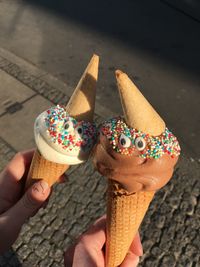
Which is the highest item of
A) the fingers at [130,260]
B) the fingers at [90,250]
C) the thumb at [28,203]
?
the thumb at [28,203]

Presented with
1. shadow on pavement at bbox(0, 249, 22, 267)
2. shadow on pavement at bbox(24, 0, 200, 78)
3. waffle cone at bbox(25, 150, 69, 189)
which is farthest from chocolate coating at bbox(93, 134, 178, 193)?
shadow on pavement at bbox(24, 0, 200, 78)

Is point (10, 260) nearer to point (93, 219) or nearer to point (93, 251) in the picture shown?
point (93, 219)

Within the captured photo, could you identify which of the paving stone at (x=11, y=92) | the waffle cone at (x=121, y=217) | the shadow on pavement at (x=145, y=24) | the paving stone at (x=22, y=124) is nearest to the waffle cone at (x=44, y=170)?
the waffle cone at (x=121, y=217)

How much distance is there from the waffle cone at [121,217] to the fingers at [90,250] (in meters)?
0.06

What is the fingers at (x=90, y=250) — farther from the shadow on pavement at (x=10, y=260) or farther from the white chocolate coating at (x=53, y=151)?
the shadow on pavement at (x=10, y=260)

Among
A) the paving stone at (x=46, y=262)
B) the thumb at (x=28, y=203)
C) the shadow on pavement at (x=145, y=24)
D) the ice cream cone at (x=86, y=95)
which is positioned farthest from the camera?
the shadow on pavement at (x=145, y=24)

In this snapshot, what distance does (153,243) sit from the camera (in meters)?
3.59

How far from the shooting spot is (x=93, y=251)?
2533mm

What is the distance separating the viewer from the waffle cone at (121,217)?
2230 millimetres

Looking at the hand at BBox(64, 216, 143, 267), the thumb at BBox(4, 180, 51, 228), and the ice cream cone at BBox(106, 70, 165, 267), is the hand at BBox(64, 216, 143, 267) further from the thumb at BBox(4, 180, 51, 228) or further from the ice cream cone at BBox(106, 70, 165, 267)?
the thumb at BBox(4, 180, 51, 228)

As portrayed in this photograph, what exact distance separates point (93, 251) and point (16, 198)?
764 millimetres

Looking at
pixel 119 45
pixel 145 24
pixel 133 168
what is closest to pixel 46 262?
pixel 133 168

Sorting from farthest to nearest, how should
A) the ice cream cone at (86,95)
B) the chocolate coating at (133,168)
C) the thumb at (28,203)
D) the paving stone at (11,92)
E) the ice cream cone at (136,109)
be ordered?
the paving stone at (11,92)
the thumb at (28,203)
the ice cream cone at (86,95)
the chocolate coating at (133,168)
the ice cream cone at (136,109)

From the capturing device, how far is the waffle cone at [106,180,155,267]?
2230 millimetres
